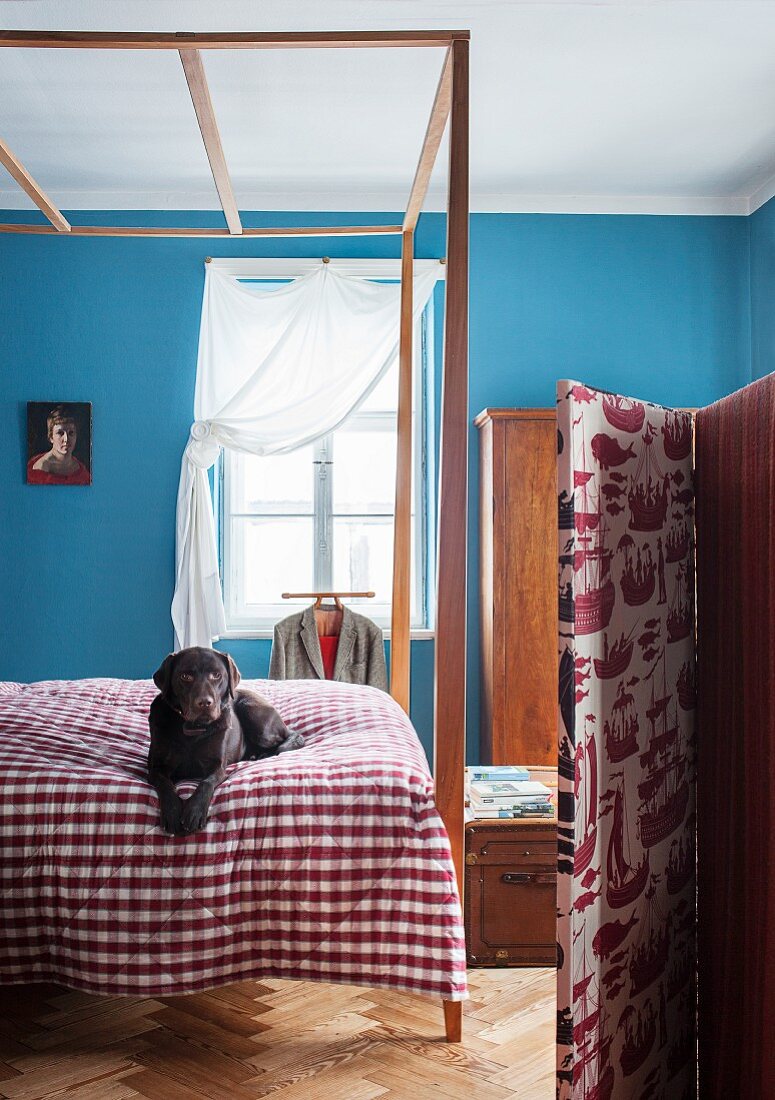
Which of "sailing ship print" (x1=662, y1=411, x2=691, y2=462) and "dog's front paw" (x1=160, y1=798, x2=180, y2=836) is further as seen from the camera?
"dog's front paw" (x1=160, y1=798, x2=180, y2=836)

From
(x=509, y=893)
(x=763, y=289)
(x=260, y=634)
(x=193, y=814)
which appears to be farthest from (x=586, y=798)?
(x=763, y=289)

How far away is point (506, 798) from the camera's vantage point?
2912 mm

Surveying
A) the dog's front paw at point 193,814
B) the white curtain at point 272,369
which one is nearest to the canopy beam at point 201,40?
the dog's front paw at point 193,814

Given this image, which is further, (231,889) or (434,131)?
(434,131)

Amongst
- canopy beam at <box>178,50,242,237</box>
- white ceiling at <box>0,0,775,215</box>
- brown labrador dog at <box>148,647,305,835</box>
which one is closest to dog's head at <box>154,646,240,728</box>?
brown labrador dog at <box>148,647,305,835</box>

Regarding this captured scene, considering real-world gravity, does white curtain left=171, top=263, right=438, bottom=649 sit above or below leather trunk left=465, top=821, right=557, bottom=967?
above

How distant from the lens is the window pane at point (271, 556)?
4645 millimetres

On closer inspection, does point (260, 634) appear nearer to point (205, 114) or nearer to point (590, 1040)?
point (205, 114)

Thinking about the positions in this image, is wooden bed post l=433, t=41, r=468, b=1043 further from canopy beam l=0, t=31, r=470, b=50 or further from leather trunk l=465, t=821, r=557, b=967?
leather trunk l=465, t=821, r=557, b=967

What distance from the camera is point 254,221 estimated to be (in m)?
4.56

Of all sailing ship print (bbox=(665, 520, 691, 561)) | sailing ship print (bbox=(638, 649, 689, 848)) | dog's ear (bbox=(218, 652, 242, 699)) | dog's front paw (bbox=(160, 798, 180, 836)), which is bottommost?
dog's front paw (bbox=(160, 798, 180, 836))

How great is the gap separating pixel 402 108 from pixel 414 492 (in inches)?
69.7

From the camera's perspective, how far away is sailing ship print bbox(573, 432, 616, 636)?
29.5 inches

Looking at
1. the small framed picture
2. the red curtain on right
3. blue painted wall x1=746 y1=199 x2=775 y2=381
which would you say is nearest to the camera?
the red curtain on right
